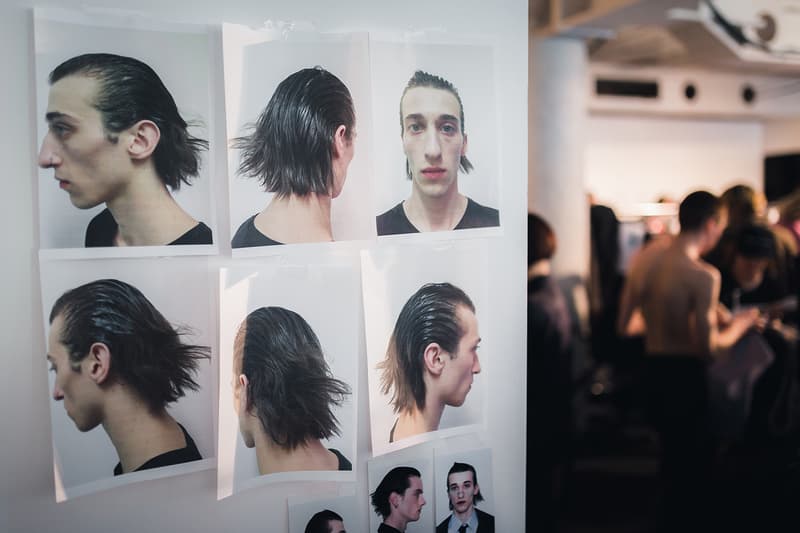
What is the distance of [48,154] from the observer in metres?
1.02

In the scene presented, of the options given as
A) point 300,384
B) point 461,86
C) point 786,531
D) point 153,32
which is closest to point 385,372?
point 300,384

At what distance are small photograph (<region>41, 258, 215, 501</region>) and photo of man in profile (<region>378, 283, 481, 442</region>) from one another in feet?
1.14

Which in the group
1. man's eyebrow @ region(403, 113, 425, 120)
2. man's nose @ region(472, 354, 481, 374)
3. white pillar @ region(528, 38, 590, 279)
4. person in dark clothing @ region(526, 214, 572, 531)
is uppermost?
white pillar @ region(528, 38, 590, 279)

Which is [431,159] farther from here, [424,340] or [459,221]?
[424,340]

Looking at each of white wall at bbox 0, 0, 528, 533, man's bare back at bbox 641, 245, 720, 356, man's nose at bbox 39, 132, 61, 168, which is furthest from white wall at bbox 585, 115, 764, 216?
man's nose at bbox 39, 132, 61, 168

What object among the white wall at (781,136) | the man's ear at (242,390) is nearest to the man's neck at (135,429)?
the man's ear at (242,390)

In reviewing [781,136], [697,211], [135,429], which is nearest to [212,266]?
[135,429]

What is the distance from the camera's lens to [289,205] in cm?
118

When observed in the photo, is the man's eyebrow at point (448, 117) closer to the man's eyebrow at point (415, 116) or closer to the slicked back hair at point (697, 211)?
the man's eyebrow at point (415, 116)

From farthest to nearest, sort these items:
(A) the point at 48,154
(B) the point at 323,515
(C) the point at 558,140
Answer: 1. (C) the point at 558,140
2. (B) the point at 323,515
3. (A) the point at 48,154

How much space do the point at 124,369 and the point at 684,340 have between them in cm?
267

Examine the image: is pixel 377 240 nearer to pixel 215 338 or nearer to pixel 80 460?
pixel 215 338

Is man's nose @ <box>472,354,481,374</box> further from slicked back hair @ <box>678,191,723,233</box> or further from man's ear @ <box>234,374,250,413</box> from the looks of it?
slicked back hair @ <box>678,191,723,233</box>

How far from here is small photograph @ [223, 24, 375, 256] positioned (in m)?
1.14
